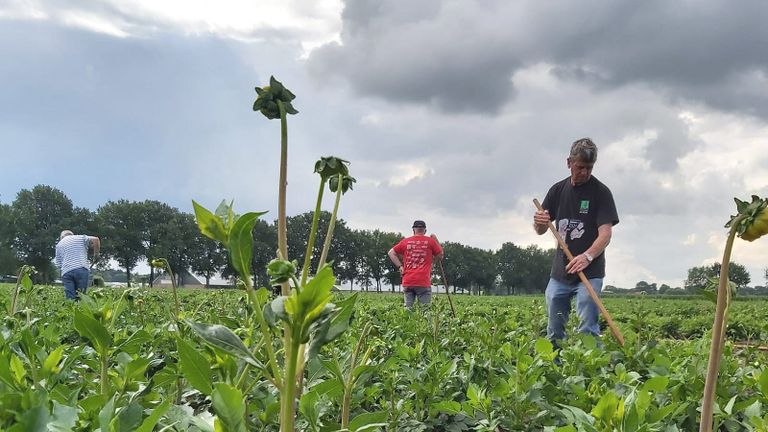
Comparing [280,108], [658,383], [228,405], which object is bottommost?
[658,383]

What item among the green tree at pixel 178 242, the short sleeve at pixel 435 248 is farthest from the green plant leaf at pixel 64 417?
the green tree at pixel 178 242

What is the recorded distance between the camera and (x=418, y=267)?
940 cm

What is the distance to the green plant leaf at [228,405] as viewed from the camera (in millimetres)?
848

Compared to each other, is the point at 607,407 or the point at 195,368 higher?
the point at 195,368

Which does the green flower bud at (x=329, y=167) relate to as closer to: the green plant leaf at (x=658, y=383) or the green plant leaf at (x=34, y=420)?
the green plant leaf at (x=34, y=420)

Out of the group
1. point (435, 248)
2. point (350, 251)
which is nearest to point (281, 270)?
point (435, 248)

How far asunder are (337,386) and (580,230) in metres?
4.44

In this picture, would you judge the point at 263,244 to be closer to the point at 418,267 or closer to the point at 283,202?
the point at 418,267

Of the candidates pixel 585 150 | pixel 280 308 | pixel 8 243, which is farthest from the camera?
pixel 8 243

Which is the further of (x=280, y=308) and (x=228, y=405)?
(x=228, y=405)

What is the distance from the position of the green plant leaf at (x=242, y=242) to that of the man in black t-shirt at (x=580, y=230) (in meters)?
4.43

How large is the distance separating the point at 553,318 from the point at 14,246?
246 ft

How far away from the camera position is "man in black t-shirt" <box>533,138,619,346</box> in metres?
5.04

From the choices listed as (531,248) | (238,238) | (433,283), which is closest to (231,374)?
(238,238)
